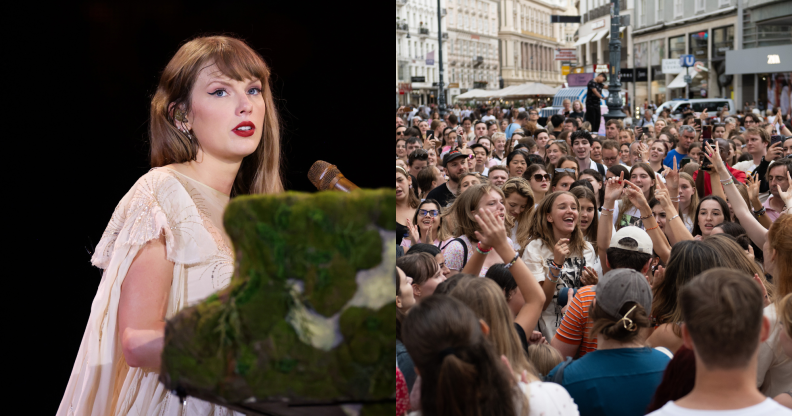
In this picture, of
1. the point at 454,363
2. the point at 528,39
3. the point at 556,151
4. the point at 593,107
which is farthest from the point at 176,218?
the point at 528,39

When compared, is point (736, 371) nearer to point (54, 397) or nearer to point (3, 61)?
point (54, 397)

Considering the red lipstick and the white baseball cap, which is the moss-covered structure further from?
the white baseball cap

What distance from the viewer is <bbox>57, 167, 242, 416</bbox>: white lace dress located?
5.52 ft

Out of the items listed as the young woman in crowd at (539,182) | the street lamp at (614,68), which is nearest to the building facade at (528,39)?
the street lamp at (614,68)

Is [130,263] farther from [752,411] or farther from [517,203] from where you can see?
[517,203]

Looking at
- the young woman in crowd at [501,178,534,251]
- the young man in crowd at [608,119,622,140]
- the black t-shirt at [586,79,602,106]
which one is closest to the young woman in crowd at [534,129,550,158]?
the young man in crowd at [608,119,622,140]

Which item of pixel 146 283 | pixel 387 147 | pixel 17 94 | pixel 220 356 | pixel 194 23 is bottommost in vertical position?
pixel 220 356

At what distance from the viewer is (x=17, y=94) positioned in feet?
6.27

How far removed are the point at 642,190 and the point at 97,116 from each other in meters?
5.36

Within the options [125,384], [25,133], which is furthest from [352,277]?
[25,133]

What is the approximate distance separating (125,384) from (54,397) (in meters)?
0.31

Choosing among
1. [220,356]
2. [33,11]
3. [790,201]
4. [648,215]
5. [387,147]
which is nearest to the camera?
[220,356]

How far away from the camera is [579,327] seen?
10.7 ft

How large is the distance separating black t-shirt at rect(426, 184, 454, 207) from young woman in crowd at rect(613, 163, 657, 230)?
160cm
